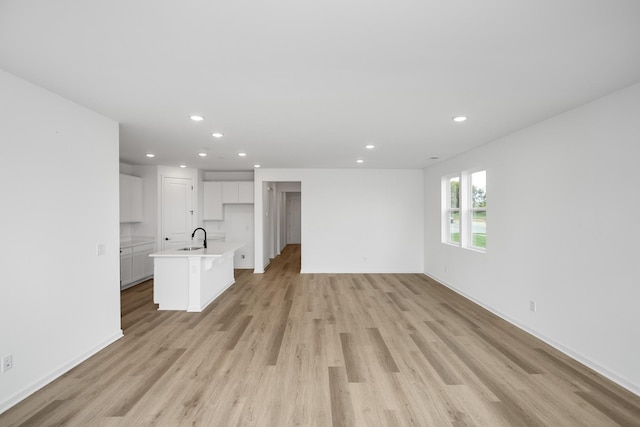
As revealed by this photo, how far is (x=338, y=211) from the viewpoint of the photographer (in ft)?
22.2

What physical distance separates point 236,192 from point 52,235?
4692 mm

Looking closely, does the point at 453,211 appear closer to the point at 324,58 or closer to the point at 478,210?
the point at 478,210

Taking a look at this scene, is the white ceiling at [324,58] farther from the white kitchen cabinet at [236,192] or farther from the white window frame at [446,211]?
the white kitchen cabinet at [236,192]

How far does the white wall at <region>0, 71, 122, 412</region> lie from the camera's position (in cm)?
214

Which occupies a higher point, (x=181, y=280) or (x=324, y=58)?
(x=324, y=58)

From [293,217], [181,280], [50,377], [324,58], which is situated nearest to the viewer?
[324,58]

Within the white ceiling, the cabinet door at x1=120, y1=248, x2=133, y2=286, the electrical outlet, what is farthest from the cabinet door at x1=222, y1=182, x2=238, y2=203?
the electrical outlet

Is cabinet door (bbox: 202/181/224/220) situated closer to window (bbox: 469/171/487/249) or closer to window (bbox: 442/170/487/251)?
window (bbox: 442/170/487/251)

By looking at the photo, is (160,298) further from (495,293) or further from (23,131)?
(495,293)

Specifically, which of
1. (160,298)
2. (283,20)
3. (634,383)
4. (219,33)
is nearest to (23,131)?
(219,33)

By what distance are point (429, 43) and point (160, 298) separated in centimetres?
462

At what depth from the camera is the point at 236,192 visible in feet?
23.2

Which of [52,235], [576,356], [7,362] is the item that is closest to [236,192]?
[52,235]

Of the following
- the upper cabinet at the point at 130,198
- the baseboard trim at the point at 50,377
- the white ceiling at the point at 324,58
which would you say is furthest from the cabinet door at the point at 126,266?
the white ceiling at the point at 324,58
